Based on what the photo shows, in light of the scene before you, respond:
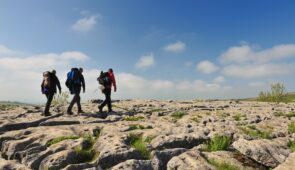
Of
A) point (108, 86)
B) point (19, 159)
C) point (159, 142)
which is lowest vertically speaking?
point (19, 159)

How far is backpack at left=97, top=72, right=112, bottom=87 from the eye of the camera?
2561 cm

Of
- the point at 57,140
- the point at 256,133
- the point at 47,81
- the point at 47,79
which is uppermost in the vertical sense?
the point at 47,79

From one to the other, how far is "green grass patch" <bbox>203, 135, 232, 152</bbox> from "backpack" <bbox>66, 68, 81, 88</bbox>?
48.4 ft

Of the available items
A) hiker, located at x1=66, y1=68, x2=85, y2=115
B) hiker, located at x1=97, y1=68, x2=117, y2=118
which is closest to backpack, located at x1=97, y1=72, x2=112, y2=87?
hiker, located at x1=97, y1=68, x2=117, y2=118

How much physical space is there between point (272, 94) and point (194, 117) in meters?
Answer: 94.7

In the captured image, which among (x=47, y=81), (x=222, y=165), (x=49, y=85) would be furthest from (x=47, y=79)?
(x=222, y=165)

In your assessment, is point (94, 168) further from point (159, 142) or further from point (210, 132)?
point (210, 132)

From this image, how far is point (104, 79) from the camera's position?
25594mm

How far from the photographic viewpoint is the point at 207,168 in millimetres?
10000

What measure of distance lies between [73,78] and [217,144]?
15429 mm

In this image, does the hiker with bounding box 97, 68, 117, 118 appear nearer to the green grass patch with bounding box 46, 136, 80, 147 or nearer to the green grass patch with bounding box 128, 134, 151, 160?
the green grass patch with bounding box 46, 136, 80, 147

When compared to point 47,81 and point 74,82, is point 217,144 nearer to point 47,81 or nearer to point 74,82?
point 74,82

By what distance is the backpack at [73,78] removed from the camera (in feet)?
81.0

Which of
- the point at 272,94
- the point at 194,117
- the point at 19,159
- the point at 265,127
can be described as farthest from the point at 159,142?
the point at 272,94
